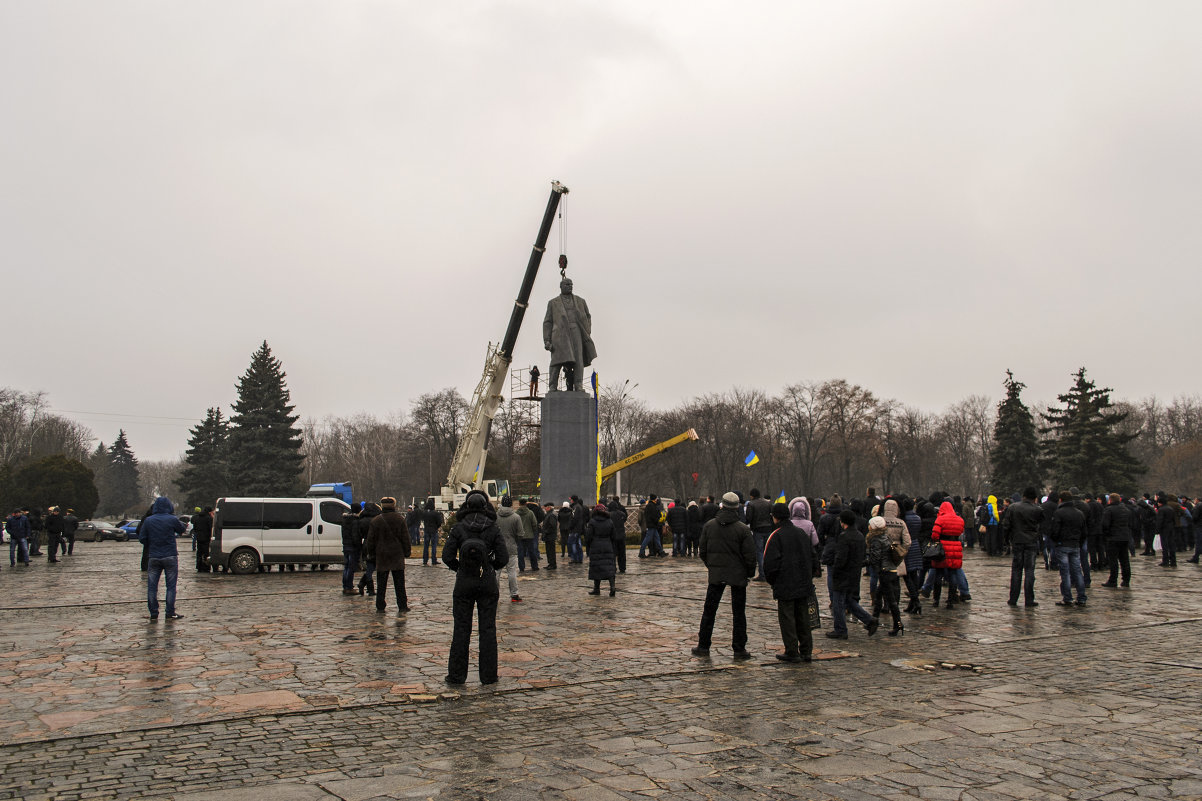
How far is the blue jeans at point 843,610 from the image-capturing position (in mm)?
10680

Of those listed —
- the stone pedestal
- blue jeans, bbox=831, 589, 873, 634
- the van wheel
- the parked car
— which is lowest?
the parked car

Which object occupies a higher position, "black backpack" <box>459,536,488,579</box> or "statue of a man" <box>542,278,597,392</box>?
"statue of a man" <box>542,278,597,392</box>

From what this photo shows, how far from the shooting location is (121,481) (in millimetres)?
102062

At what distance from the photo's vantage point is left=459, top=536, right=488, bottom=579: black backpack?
799 centimetres

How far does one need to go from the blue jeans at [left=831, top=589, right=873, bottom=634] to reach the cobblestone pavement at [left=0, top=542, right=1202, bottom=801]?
0.26 meters

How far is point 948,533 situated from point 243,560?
54.3 ft

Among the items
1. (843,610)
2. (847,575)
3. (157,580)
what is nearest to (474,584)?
(847,575)

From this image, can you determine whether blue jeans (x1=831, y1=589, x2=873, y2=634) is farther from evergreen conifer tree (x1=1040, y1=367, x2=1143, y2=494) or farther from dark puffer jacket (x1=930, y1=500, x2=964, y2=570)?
evergreen conifer tree (x1=1040, y1=367, x2=1143, y2=494)

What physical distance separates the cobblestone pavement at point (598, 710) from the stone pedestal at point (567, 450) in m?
16.1

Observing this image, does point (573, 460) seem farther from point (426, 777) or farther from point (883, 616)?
point (426, 777)

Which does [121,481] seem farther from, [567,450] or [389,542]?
[389,542]

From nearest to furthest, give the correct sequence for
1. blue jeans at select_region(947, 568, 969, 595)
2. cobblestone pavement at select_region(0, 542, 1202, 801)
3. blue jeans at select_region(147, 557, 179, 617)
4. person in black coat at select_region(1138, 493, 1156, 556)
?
1. cobblestone pavement at select_region(0, 542, 1202, 801)
2. blue jeans at select_region(147, 557, 179, 617)
3. blue jeans at select_region(947, 568, 969, 595)
4. person in black coat at select_region(1138, 493, 1156, 556)

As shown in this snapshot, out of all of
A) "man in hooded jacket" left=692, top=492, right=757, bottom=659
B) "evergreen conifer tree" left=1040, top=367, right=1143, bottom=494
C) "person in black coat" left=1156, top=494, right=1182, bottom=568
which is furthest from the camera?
"evergreen conifer tree" left=1040, top=367, right=1143, bottom=494

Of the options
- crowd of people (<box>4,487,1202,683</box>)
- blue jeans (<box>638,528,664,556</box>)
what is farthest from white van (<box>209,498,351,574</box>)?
blue jeans (<box>638,528,664,556</box>)
